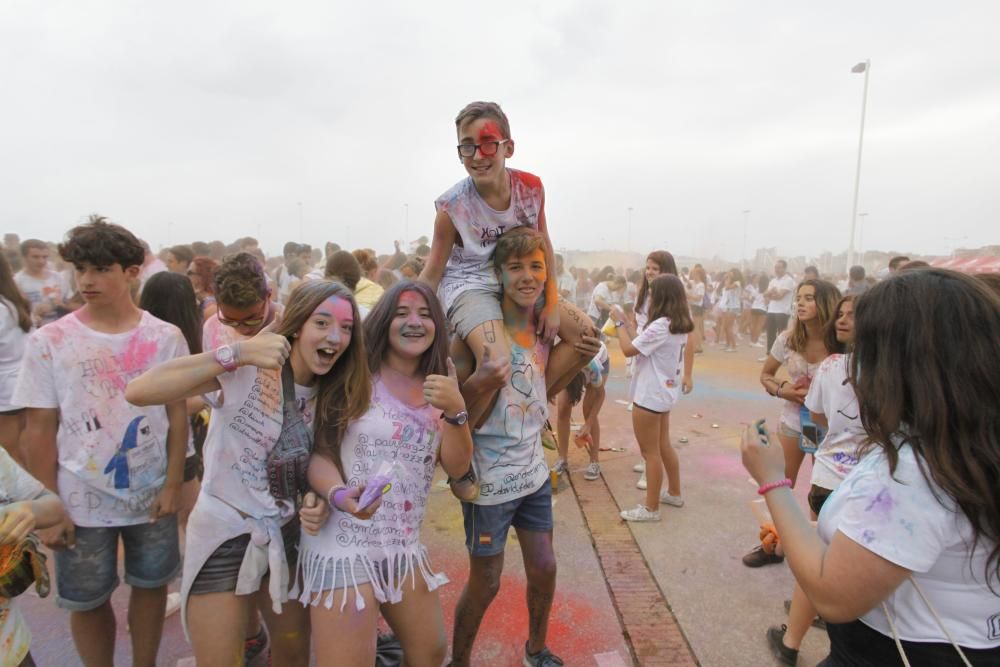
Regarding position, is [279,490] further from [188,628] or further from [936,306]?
[936,306]

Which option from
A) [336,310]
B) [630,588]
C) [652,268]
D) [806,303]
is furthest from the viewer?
[652,268]

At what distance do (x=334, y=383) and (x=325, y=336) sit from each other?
195 mm

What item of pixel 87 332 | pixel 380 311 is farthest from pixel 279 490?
pixel 87 332

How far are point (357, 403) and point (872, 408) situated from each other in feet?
5.32

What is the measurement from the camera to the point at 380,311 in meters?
2.18

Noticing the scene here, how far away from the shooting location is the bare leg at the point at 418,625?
79.0 inches

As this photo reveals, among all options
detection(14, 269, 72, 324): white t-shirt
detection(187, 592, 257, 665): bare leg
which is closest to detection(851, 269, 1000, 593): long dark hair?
detection(187, 592, 257, 665): bare leg

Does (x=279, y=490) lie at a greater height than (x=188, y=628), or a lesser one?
greater

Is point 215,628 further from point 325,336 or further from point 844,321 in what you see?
point 844,321

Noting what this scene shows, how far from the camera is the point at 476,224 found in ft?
8.22

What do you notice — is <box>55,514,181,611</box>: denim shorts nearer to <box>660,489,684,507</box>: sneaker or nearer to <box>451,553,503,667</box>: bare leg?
<box>451,553,503,667</box>: bare leg

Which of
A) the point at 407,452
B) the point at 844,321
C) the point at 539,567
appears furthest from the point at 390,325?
the point at 844,321

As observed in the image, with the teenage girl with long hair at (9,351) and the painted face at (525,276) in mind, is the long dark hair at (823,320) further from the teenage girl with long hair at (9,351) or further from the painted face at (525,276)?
the teenage girl with long hair at (9,351)

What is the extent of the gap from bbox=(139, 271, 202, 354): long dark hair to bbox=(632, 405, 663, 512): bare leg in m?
3.18
